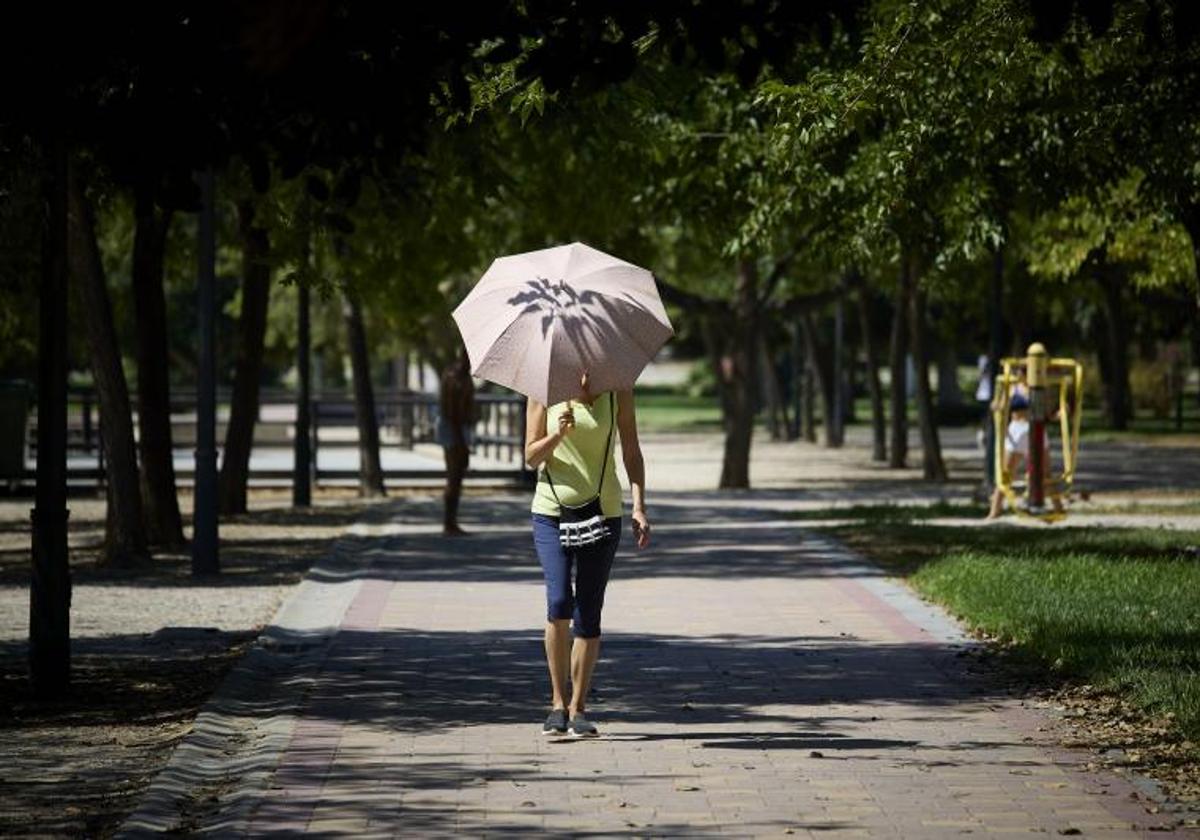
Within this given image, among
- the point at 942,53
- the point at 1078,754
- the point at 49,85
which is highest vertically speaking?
the point at 942,53

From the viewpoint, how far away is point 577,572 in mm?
9484

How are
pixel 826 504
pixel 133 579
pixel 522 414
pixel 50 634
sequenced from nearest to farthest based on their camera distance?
pixel 50 634, pixel 133 579, pixel 826 504, pixel 522 414

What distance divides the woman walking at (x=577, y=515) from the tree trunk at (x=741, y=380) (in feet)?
73.8

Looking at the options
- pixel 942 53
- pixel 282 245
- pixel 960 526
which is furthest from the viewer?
pixel 960 526

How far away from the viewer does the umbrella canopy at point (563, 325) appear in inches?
370

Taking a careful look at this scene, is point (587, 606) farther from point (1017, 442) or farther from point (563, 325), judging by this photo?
point (1017, 442)

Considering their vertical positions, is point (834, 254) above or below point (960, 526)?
above

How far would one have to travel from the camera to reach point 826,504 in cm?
2816

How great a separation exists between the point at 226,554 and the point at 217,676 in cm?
875

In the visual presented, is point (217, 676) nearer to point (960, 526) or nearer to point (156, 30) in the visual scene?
point (156, 30)

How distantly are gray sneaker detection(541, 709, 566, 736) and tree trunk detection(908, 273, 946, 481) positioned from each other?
24.8 metres

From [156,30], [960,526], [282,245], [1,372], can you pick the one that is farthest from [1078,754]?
[1,372]

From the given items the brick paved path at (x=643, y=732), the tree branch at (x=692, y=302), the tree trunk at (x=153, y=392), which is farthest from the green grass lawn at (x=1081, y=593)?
the tree branch at (x=692, y=302)

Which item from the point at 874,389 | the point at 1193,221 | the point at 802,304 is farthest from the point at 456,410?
the point at 874,389
